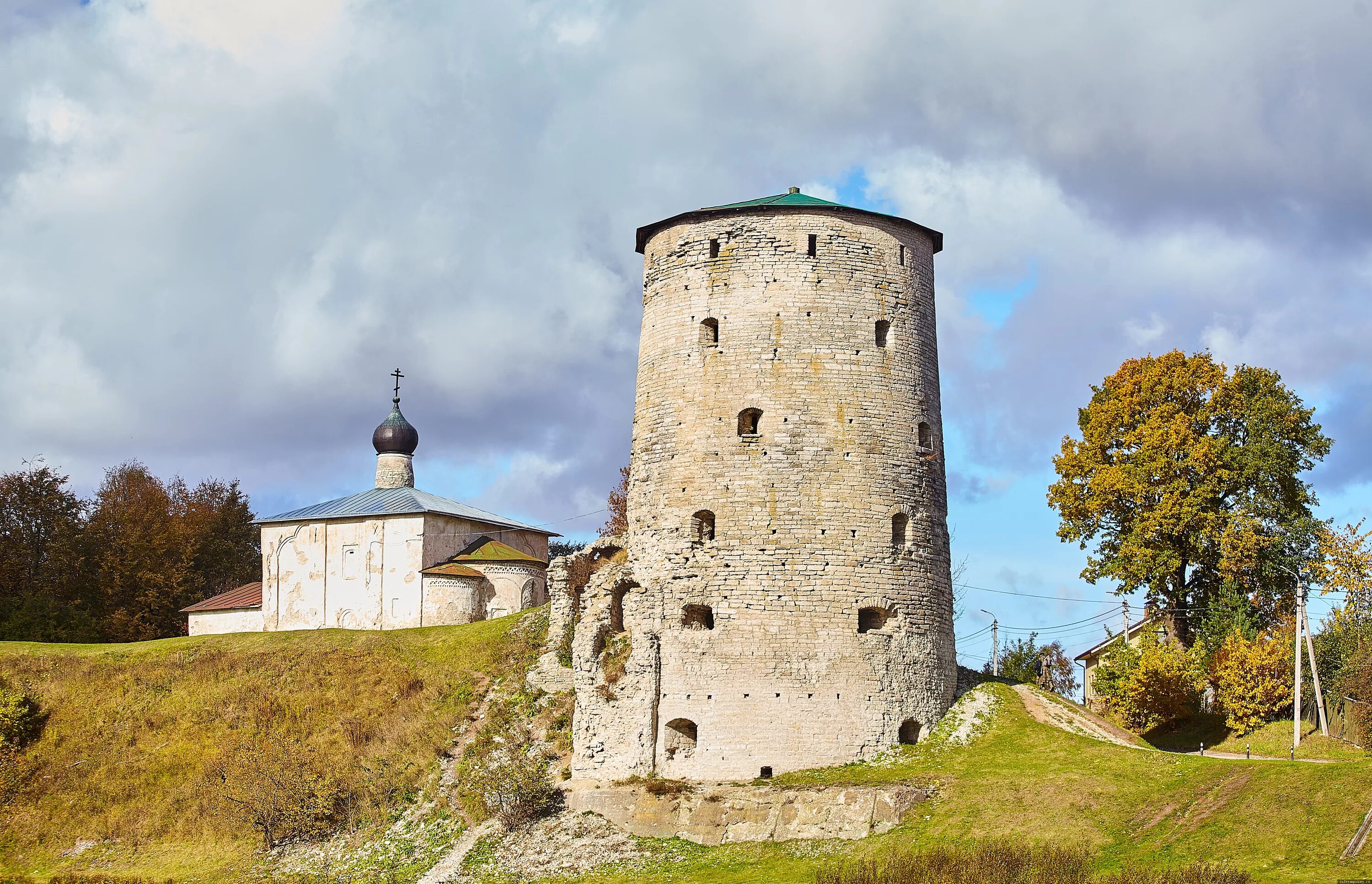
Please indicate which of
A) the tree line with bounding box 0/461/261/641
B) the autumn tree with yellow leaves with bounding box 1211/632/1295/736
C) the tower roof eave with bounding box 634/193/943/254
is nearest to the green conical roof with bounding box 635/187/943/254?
the tower roof eave with bounding box 634/193/943/254

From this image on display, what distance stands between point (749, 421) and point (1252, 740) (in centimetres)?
1434

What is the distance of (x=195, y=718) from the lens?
30562 millimetres

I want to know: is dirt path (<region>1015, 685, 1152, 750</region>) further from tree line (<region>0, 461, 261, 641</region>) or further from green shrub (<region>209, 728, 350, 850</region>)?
tree line (<region>0, 461, 261, 641</region>)

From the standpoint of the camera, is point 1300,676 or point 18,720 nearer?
point 1300,676

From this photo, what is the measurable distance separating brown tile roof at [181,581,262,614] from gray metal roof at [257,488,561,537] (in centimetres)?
276

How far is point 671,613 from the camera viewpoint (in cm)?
2483

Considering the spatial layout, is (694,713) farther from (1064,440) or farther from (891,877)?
(1064,440)

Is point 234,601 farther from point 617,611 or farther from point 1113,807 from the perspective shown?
point 1113,807

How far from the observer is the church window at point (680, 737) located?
24250mm

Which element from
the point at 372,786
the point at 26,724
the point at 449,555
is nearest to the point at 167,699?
the point at 26,724

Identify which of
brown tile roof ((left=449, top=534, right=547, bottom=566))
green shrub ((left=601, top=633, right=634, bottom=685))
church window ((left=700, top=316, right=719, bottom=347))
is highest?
church window ((left=700, top=316, right=719, bottom=347))

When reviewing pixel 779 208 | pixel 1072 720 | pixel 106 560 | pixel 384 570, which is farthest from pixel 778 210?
pixel 106 560

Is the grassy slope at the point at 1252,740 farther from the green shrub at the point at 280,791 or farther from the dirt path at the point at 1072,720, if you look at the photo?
the green shrub at the point at 280,791

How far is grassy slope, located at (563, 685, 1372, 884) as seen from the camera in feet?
61.1
